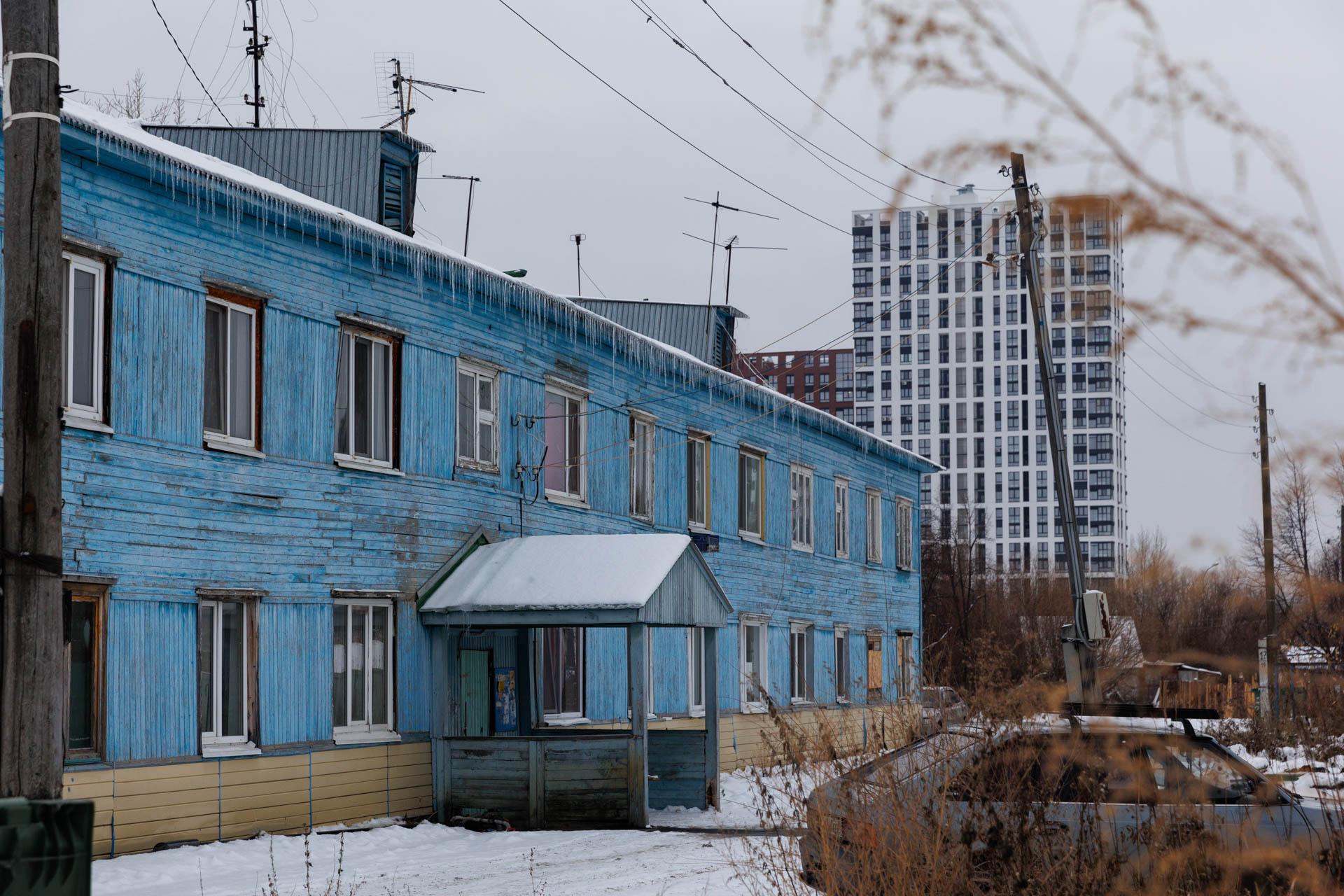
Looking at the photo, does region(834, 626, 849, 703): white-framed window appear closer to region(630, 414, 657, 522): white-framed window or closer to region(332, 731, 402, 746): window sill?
region(630, 414, 657, 522): white-framed window

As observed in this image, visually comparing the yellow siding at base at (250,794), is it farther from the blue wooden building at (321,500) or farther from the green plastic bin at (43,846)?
the green plastic bin at (43,846)

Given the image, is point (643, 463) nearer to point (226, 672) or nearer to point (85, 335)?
point (226, 672)

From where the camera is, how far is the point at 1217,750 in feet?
29.7

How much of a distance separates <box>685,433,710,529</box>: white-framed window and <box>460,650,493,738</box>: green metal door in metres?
6.79

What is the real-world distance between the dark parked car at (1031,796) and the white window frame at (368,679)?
953 cm

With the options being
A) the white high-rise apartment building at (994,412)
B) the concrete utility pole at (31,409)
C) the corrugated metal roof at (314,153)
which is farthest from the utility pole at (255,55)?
the white high-rise apartment building at (994,412)

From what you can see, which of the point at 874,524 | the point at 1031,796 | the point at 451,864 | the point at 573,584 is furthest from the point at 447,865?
the point at 874,524

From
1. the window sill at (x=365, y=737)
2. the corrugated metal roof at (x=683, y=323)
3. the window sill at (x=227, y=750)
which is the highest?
the corrugated metal roof at (x=683, y=323)

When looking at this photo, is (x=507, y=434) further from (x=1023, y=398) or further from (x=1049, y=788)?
(x=1023, y=398)

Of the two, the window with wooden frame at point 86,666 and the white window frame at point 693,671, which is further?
the white window frame at point 693,671

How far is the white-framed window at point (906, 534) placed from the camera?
37031mm

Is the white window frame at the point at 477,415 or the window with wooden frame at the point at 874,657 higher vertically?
the white window frame at the point at 477,415

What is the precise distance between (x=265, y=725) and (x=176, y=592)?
6.05ft

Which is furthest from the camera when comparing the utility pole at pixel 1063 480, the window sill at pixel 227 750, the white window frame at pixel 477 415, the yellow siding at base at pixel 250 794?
the utility pole at pixel 1063 480
